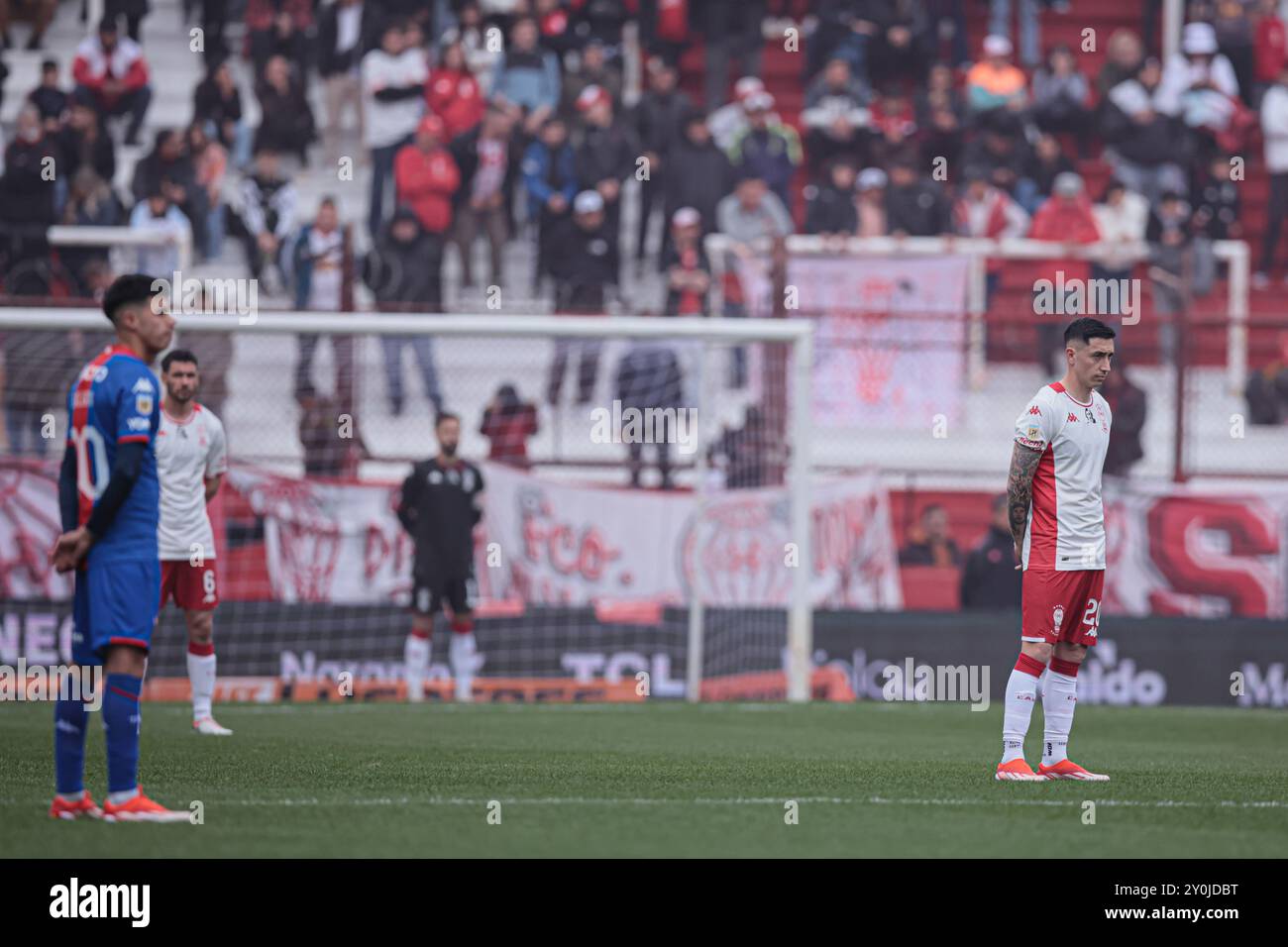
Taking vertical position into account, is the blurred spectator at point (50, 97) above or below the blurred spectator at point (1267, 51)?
below

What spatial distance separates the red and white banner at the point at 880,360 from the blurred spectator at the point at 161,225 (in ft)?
21.9

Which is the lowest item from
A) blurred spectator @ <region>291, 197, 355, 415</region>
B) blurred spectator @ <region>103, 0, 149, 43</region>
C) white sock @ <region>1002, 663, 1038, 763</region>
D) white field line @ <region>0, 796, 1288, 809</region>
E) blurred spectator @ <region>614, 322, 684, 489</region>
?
white field line @ <region>0, 796, 1288, 809</region>

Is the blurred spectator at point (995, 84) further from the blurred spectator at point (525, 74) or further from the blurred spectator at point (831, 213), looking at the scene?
the blurred spectator at point (525, 74)

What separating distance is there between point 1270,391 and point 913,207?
4506 mm

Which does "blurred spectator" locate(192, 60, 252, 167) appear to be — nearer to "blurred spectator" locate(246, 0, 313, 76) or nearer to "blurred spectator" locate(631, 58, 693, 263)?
"blurred spectator" locate(246, 0, 313, 76)

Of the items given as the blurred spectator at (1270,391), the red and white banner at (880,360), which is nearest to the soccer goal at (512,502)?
the red and white banner at (880,360)

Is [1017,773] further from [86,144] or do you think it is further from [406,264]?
[86,144]

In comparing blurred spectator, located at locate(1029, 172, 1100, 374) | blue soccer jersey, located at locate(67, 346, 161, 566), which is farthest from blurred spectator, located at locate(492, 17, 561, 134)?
blue soccer jersey, located at locate(67, 346, 161, 566)

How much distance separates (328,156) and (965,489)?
379 inches

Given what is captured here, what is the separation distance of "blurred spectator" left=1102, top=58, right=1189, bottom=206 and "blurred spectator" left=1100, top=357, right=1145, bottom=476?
14.5 ft

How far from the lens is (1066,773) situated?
33.1ft

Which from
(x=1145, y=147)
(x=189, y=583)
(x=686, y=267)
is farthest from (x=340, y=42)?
(x=189, y=583)

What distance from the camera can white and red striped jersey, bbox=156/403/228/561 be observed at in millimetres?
13125

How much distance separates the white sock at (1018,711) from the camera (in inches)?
394
